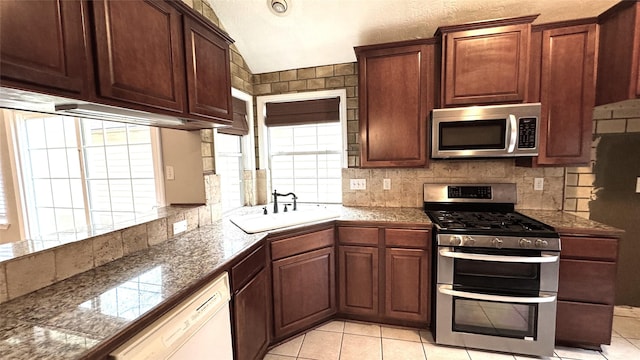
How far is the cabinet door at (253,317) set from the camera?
5.12 ft

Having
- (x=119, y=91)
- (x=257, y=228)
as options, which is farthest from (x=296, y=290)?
(x=119, y=91)

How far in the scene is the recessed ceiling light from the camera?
2.21m

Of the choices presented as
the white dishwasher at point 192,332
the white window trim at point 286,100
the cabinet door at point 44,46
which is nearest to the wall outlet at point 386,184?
the white window trim at point 286,100

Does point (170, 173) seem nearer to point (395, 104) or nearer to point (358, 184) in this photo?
point (358, 184)

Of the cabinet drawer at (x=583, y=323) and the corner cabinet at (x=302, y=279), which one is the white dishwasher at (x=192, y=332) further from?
the cabinet drawer at (x=583, y=323)

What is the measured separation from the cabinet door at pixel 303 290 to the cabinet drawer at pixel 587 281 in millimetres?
1685

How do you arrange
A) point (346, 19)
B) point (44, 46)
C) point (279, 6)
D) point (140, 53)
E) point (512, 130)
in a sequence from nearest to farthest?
point (44, 46) → point (140, 53) → point (512, 130) → point (279, 6) → point (346, 19)

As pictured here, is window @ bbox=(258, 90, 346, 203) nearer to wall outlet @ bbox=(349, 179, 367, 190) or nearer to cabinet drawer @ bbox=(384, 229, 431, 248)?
wall outlet @ bbox=(349, 179, 367, 190)

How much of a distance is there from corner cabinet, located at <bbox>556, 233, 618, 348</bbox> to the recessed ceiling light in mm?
2755

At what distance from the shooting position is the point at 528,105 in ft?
6.65

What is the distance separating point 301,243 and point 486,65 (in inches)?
79.8

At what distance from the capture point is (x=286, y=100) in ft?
9.82

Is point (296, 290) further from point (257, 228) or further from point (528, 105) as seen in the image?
point (528, 105)

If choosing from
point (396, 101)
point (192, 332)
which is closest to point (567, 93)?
point (396, 101)
